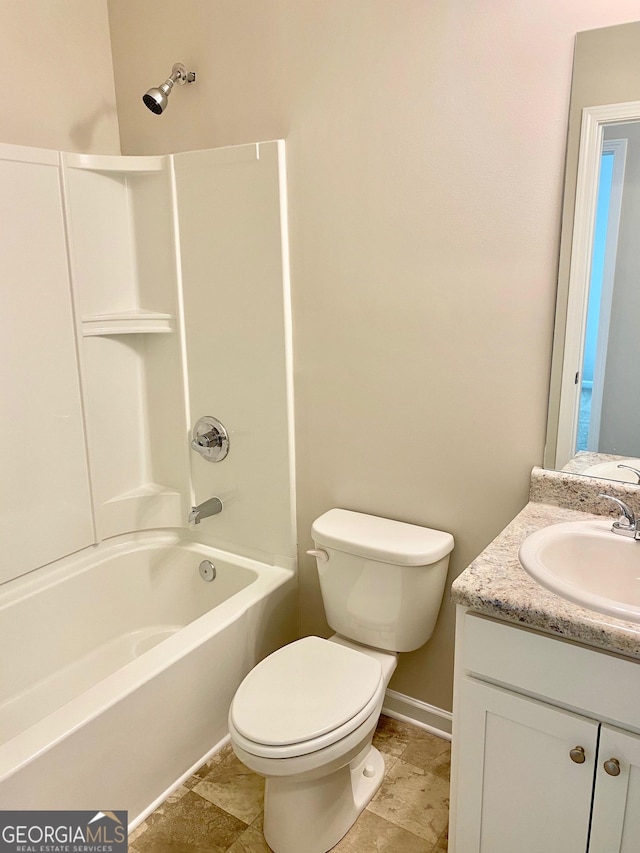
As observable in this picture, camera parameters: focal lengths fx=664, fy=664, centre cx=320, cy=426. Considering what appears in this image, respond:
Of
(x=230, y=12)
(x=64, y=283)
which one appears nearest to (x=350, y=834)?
(x=64, y=283)

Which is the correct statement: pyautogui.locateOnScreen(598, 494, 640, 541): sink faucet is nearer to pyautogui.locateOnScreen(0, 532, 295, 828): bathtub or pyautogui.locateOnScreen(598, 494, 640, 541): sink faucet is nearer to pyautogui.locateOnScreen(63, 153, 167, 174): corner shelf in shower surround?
pyautogui.locateOnScreen(0, 532, 295, 828): bathtub

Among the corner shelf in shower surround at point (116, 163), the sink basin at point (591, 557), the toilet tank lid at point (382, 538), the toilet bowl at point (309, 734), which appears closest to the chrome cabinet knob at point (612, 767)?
the sink basin at point (591, 557)

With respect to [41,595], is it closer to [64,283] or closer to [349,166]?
[64,283]

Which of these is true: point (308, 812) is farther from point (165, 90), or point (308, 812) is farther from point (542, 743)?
point (165, 90)

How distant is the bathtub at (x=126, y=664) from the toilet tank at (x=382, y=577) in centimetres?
30

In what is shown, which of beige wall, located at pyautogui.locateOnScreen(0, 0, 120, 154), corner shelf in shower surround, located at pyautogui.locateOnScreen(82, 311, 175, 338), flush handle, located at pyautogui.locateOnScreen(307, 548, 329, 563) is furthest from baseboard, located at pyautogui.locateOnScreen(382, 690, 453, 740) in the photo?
beige wall, located at pyautogui.locateOnScreen(0, 0, 120, 154)

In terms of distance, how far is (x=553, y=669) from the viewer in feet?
4.09

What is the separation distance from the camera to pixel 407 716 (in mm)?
2207

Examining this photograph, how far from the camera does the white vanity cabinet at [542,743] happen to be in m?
1.21

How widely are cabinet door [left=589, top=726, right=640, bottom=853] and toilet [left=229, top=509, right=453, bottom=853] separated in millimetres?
565

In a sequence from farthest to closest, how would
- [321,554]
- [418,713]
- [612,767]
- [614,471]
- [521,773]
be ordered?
[418,713] → [321,554] → [614,471] → [521,773] → [612,767]

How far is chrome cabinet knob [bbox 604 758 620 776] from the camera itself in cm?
121

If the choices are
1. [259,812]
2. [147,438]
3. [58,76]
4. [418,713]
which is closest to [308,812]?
[259,812]

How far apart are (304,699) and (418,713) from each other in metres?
0.68
